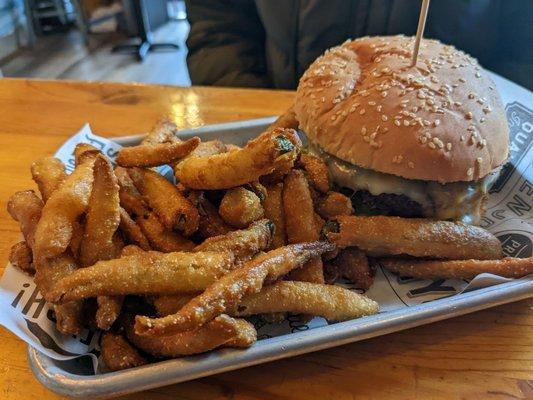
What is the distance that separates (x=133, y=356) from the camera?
958 millimetres

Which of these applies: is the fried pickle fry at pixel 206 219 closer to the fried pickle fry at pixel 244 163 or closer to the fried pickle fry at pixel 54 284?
the fried pickle fry at pixel 244 163

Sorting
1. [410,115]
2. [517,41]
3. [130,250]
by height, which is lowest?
[517,41]

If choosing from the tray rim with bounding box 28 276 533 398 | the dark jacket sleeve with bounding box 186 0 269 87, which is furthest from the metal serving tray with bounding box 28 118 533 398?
the dark jacket sleeve with bounding box 186 0 269 87

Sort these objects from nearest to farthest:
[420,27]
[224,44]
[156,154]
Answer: [156,154] → [420,27] → [224,44]

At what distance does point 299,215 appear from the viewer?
46.7 inches

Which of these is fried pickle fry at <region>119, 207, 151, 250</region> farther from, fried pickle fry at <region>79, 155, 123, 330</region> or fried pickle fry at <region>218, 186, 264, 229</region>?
fried pickle fry at <region>218, 186, 264, 229</region>

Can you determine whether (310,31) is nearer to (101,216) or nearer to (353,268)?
(353,268)

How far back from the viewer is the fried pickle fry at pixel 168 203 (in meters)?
1.11

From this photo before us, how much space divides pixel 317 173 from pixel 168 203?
16.2 inches

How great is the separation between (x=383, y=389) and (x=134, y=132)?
55.4 inches

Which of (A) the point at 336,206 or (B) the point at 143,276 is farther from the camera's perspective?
(A) the point at 336,206

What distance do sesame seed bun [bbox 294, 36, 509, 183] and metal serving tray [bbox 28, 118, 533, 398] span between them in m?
0.34

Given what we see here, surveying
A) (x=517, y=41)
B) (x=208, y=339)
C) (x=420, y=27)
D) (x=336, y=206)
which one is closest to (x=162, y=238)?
(x=208, y=339)

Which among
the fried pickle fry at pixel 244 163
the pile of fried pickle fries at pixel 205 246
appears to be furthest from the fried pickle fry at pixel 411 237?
the fried pickle fry at pixel 244 163
